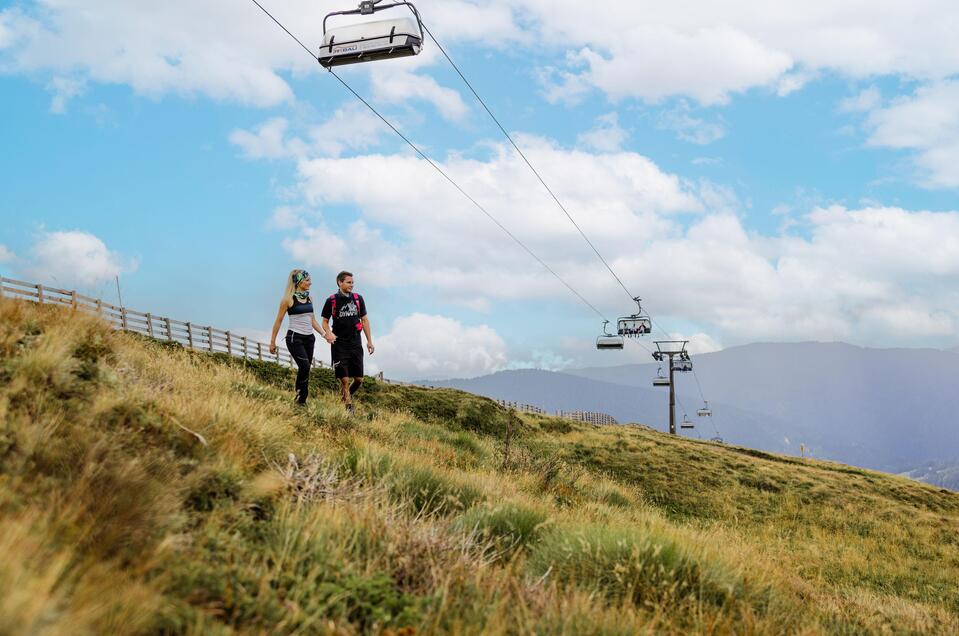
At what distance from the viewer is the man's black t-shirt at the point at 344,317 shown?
11.4 meters

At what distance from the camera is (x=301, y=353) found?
1032cm

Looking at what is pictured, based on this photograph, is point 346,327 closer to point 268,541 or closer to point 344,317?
point 344,317

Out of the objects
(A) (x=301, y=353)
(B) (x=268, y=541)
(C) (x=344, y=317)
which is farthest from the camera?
(C) (x=344, y=317)

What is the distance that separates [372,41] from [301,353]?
5663 mm

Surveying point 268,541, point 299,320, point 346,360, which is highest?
point 299,320

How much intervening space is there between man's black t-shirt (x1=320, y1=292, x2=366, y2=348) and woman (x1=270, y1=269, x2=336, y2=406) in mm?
855

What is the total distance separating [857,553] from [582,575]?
43.4 ft

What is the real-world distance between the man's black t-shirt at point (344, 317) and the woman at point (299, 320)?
86 cm

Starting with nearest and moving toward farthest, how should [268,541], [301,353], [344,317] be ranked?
[268,541] → [301,353] → [344,317]

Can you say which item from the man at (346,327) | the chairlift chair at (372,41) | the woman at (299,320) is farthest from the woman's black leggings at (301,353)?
the chairlift chair at (372,41)

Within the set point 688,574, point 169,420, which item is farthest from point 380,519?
point 688,574

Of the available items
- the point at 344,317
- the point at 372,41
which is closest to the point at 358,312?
the point at 344,317

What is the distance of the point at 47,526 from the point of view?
2.79 m

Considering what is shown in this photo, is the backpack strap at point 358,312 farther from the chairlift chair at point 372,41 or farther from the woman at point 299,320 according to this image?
the chairlift chair at point 372,41
